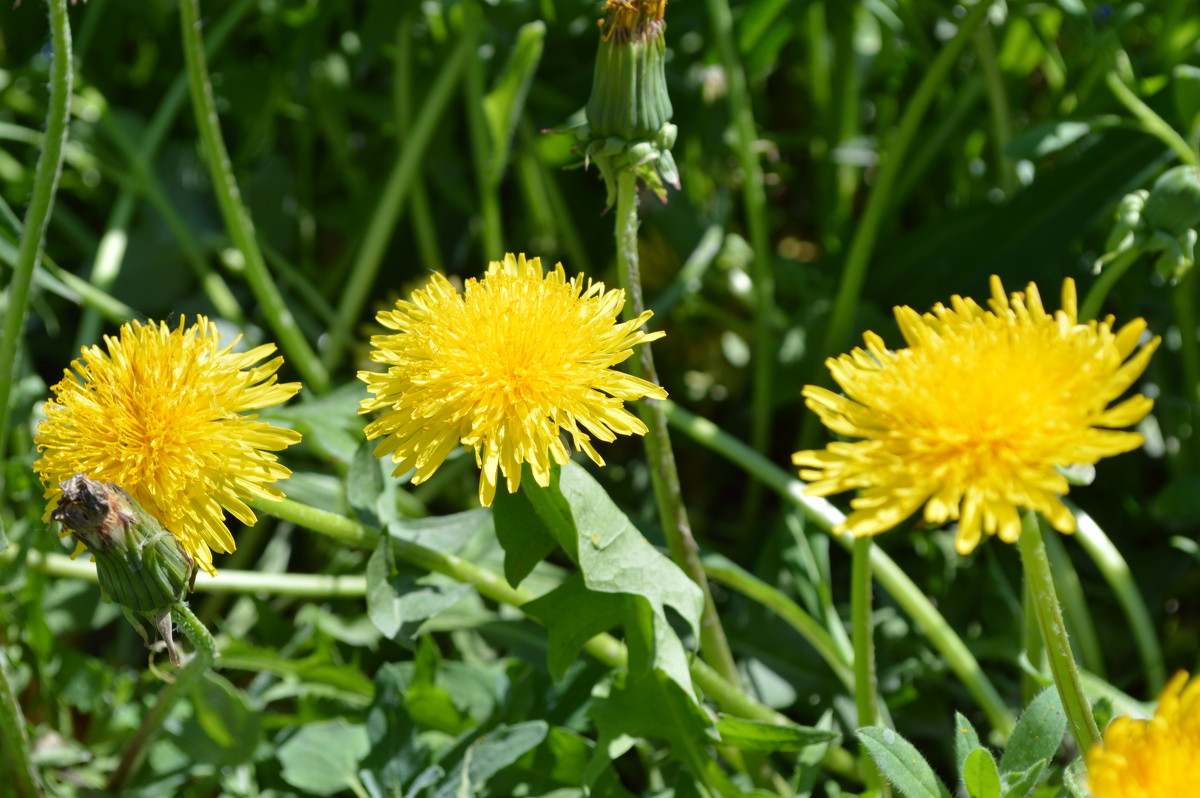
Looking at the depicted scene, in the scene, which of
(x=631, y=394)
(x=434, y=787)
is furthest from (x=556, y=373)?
(x=434, y=787)

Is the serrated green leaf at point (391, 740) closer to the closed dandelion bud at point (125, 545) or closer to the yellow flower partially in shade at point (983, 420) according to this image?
the closed dandelion bud at point (125, 545)

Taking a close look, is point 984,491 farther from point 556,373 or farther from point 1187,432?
point 1187,432

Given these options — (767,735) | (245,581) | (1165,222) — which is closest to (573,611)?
(767,735)

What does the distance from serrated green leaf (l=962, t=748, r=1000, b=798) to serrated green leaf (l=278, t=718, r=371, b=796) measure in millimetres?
663

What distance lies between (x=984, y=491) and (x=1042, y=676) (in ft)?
1.38

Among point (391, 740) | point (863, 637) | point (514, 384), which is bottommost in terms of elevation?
point (863, 637)

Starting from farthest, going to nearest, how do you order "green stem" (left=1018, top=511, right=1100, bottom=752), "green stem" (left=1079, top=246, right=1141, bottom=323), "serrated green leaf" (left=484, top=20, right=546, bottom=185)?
"serrated green leaf" (left=484, top=20, right=546, bottom=185) → "green stem" (left=1079, top=246, right=1141, bottom=323) → "green stem" (left=1018, top=511, right=1100, bottom=752)

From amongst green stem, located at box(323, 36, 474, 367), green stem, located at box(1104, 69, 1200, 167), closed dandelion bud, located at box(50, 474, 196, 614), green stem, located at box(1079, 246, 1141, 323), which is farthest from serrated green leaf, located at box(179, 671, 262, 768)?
green stem, located at box(1104, 69, 1200, 167)

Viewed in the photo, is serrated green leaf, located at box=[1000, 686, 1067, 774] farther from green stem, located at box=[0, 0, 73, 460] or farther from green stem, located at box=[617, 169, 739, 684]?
green stem, located at box=[0, 0, 73, 460]

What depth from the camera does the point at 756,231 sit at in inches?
64.7

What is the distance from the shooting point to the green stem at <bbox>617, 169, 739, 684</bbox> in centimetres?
99

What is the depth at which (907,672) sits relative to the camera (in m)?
1.36

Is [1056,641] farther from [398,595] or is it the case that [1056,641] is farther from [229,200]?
[229,200]

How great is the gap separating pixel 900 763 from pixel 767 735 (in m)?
0.20
